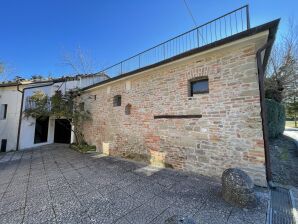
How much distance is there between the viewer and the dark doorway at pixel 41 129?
38.4 ft

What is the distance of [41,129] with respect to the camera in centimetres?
1208

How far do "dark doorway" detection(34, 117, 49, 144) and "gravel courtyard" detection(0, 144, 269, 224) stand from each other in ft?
23.4

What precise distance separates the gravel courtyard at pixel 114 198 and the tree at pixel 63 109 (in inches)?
203

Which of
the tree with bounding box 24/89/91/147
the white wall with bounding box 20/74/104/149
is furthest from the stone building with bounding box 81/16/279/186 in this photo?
the white wall with bounding box 20/74/104/149

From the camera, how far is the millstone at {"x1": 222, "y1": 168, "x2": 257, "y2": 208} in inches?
122

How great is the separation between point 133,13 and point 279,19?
20.7ft

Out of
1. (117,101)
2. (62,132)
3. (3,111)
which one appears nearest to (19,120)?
(3,111)

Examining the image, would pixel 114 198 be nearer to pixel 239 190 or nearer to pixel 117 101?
pixel 239 190

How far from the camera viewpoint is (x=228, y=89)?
4.31 meters

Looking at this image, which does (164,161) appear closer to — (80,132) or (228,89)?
(228,89)

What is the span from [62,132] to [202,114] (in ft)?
40.0

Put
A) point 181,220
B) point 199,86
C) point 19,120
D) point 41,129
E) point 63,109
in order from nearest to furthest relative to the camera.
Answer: point 181,220
point 199,86
point 63,109
point 19,120
point 41,129

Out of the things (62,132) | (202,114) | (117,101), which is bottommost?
(62,132)

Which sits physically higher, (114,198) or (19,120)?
(19,120)
